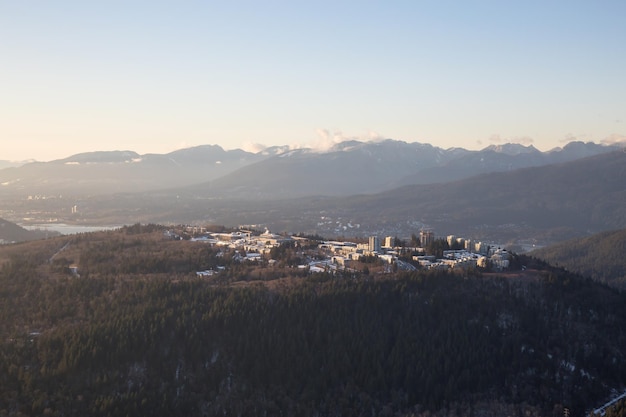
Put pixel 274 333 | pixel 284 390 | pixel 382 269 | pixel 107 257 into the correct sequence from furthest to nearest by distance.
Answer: pixel 107 257
pixel 382 269
pixel 274 333
pixel 284 390

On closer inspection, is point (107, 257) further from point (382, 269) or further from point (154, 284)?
point (382, 269)

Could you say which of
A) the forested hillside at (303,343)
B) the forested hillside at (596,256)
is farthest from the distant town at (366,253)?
the forested hillside at (596,256)

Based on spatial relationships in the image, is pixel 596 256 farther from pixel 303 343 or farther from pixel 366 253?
pixel 303 343

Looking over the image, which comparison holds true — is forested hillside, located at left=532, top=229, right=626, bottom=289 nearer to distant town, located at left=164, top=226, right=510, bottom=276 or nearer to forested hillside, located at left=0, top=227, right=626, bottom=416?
distant town, located at left=164, top=226, right=510, bottom=276

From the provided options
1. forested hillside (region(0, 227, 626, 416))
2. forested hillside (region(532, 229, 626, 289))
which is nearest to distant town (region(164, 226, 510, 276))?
forested hillside (region(0, 227, 626, 416))

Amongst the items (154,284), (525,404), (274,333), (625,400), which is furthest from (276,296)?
(625,400)

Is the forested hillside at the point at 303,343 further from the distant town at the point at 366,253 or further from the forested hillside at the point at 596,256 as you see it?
the forested hillside at the point at 596,256
